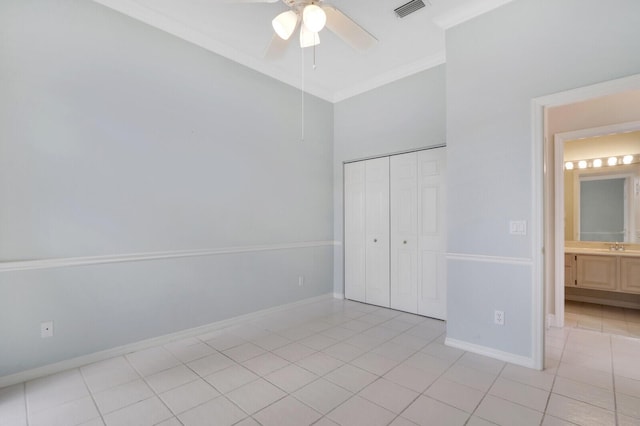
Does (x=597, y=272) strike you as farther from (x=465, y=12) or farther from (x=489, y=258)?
(x=465, y=12)

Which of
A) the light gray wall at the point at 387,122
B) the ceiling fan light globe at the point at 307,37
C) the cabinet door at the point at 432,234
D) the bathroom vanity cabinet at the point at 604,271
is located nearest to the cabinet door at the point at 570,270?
the bathroom vanity cabinet at the point at 604,271

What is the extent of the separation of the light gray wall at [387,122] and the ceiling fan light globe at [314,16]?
207 centimetres

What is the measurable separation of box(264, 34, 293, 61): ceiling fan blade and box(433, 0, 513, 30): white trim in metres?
1.47

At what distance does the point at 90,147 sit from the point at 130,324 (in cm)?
154

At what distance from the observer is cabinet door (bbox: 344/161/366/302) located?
Answer: 168 inches

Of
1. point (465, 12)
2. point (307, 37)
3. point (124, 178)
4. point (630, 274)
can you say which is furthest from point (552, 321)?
point (124, 178)

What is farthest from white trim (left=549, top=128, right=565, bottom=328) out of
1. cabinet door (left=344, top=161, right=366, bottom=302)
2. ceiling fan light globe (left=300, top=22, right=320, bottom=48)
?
ceiling fan light globe (left=300, top=22, right=320, bottom=48)

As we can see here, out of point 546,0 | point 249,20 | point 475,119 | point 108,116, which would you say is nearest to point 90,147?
point 108,116

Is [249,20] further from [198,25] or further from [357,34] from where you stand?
[357,34]

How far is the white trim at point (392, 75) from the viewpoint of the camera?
3436 millimetres

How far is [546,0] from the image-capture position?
2.31 meters

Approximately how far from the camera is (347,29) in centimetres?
218

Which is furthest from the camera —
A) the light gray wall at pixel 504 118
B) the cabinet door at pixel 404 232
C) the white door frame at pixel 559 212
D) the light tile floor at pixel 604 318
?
the cabinet door at pixel 404 232

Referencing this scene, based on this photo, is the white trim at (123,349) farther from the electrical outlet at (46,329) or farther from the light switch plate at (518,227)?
the light switch plate at (518,227)
